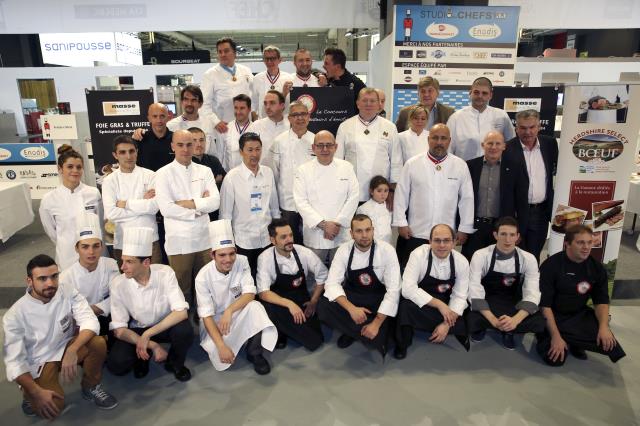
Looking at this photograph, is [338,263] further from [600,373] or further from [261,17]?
[261,17]

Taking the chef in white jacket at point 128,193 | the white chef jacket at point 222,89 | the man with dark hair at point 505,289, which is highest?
the white chef jacket at point 222,89

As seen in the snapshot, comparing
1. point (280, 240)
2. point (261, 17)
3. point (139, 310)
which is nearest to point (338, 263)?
point (280, 240)

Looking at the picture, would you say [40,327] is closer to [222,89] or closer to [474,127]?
[222,89]

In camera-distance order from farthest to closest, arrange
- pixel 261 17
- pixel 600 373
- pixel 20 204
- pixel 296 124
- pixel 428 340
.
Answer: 1. pixel 261 17
2. pixel 20 204
3. pixel 296 124
4. pixel 428 340
5. pixel 600 373

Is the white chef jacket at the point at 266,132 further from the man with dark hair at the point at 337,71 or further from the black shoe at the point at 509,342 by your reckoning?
the black shoe at the point at 509,342

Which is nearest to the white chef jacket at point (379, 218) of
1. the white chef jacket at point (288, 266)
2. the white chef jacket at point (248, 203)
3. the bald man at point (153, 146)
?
the white chef jacket at point (288, 266)

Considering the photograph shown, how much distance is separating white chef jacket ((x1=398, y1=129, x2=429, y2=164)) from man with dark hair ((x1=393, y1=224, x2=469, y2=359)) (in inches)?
40.1

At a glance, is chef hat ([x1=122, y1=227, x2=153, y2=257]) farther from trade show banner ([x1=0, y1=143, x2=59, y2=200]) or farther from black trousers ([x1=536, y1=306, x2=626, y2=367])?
trade show banner ([x1=0, y1=143, x2=59, y2=200])

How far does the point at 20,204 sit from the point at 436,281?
18.9 feet

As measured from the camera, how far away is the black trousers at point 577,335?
10.1ft

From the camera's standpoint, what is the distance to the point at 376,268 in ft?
11.3

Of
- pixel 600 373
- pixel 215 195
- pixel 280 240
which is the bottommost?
pixel 600 373

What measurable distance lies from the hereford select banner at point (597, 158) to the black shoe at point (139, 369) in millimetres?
3440

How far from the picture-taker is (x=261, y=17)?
880cm
